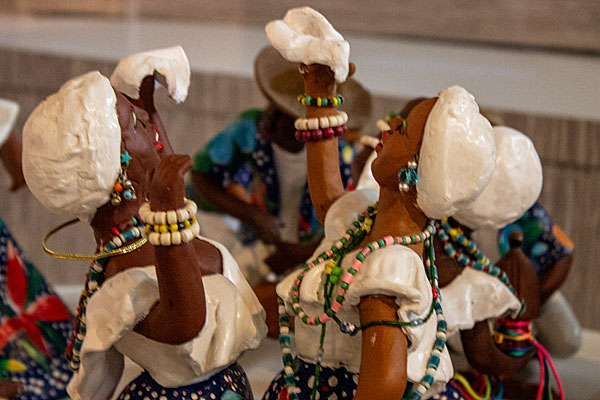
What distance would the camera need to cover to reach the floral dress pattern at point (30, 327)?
→ 0.91 metres

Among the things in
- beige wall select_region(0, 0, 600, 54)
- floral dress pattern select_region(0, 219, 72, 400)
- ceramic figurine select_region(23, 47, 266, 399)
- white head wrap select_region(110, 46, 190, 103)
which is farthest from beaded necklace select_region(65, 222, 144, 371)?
beige wall select_region(0, 0, 600, 54)

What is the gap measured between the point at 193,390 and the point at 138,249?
0.13 m

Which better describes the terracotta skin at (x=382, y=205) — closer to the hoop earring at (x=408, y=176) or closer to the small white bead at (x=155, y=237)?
the hoop earring at (x=408, y=176)

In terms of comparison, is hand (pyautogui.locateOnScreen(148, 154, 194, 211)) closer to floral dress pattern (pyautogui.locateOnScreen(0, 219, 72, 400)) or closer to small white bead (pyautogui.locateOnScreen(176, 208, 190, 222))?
small white bead (pyautogui.locateOnScreen(176, 208, 190, 222))

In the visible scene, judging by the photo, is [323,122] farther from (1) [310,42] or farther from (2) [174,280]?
(2) [174,280]

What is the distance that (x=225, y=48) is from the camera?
74.7 inches

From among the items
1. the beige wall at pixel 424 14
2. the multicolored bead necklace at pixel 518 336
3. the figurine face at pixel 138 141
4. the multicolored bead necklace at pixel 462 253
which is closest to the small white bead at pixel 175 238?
the figurine face at pixel 138 141

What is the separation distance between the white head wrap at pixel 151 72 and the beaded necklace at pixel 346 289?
20 cm

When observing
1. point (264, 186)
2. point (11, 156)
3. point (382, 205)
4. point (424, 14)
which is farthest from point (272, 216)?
point (424, 14)

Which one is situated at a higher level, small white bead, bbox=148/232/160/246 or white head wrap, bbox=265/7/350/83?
white head wrap, bbox=265/7/350/83

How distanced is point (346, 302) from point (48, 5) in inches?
73.3

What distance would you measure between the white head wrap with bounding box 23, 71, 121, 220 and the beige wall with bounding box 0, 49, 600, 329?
2.12ft

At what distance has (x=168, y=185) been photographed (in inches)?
→ 22.1

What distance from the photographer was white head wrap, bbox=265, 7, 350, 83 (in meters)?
0.67
